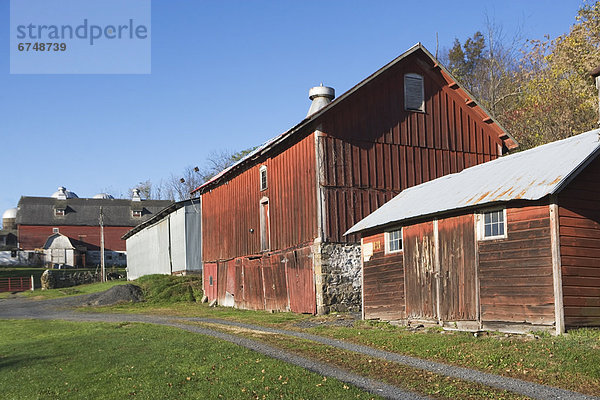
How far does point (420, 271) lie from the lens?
19.4 metres

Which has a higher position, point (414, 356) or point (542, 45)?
point (542, 45)

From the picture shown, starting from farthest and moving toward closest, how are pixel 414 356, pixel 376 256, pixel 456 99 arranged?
pixel 456 99 → pixel 376 256 → pixel 414 356

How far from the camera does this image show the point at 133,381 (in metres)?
12.8

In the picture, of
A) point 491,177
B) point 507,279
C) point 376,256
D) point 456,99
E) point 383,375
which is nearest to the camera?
point 383,375

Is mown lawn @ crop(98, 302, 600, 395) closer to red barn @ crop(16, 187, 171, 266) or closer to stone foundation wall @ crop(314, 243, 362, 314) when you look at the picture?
stone foundation wall @ crop(314, 243, 362, 314)

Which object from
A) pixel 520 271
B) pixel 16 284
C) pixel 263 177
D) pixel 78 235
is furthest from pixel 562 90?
pixel 78 235

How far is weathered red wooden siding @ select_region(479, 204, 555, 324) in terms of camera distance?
15.2m

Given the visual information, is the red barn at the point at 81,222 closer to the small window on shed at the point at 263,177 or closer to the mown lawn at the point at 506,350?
the small window on shed at the point at 263,177

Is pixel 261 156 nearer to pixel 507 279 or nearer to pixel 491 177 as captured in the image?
pixel 491 177

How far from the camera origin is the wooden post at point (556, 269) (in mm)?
14734

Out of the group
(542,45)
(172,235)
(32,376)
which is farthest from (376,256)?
(172,235)

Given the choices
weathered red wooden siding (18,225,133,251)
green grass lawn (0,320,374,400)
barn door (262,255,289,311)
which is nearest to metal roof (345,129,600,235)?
barn door (262,255,289,311)

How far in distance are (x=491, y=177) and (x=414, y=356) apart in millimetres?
6550

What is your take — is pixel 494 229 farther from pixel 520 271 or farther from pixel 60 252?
pixel 60 252
